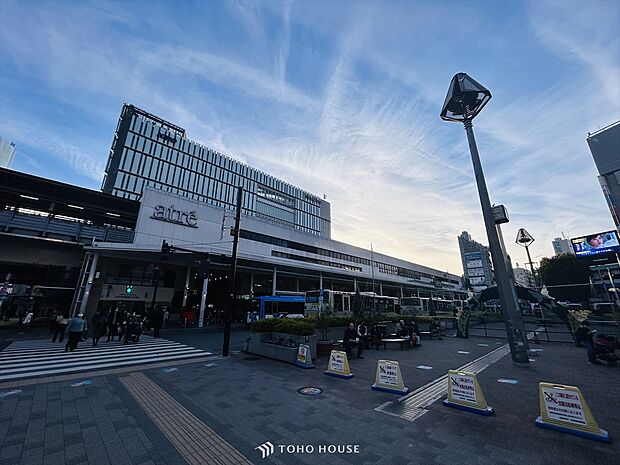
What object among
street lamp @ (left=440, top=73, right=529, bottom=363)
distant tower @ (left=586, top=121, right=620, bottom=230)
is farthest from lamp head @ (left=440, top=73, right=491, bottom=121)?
distant tower @ (left=586, top=121, right=620, bottom=230)

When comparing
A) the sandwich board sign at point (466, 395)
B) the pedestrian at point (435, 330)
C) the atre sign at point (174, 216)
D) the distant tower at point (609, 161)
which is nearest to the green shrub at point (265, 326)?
the sandwich board sign at point (466, 395)

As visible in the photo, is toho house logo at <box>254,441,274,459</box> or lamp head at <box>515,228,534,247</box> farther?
lamp head at <box>515,228,534,247</box>

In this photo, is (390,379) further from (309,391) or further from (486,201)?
(486,201)

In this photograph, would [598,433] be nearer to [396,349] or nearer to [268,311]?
[396,349]

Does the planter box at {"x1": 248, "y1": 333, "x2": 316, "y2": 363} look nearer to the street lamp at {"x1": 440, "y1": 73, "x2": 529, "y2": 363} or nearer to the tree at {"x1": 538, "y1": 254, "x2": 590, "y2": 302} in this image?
the street lamp at {"x1": 440, "y1": 73, "x2": 529, "y2": 363}

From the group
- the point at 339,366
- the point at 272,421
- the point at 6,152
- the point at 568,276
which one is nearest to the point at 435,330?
the point at 339,366

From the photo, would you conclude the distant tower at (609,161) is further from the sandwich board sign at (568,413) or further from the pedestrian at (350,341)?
the sandwich board sign at (568,413)

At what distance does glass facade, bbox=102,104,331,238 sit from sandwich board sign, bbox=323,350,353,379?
187ft

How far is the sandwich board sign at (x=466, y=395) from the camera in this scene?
209 inches

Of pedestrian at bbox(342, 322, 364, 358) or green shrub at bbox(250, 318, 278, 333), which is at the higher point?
green shrub at bbox(250, 318, 278, 333)

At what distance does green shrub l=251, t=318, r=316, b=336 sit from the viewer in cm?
1088

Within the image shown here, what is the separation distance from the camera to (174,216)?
30.0 meters

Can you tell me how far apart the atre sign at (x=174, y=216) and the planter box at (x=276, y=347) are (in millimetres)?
23009

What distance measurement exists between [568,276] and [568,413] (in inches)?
1996
